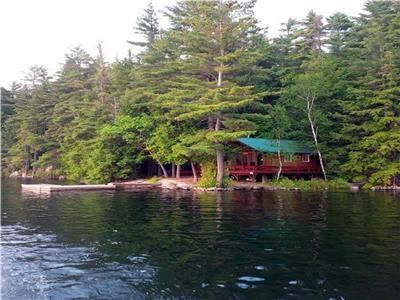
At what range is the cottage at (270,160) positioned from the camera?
34.4 meters

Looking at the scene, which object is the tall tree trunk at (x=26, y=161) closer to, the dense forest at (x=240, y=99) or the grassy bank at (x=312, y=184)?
the dense forest at (x=240, y=99)

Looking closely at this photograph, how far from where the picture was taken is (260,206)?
65.3 ft

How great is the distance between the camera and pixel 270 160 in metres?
36.3

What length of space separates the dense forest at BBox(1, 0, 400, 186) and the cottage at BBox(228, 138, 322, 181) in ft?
3.50

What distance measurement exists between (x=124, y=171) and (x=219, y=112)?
13.2 meters

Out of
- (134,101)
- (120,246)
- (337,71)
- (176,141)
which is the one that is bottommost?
(120,246)

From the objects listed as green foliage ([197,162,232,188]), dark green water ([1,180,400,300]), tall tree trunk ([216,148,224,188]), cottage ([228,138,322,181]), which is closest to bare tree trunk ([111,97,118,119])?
green foliage ([197,162,232,188])

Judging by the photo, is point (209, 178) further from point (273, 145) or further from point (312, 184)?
point (312, 184)

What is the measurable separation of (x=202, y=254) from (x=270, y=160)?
89.4 ft

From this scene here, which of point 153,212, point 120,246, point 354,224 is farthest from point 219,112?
point 120,246

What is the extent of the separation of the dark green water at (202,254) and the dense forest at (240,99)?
51.6 ft

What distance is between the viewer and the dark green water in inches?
286

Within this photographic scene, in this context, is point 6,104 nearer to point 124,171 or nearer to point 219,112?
point 124,171

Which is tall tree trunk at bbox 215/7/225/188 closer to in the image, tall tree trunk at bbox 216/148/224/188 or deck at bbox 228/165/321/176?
tall tree trunk at bbox 216/148/224/188
